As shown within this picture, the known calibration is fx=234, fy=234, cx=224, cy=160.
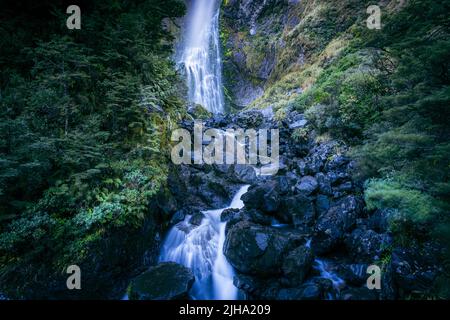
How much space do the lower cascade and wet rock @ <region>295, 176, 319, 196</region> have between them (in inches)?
135

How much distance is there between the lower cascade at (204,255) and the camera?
264 inches

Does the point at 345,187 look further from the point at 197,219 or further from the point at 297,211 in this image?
the point at 197,219

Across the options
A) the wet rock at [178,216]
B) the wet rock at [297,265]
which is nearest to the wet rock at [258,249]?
the wet rock at [297,265]

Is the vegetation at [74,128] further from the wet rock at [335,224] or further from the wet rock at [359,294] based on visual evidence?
the wet rock at [359,294]

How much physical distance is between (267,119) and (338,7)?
15092mm

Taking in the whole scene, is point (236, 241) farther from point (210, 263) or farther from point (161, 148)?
point (161, 148)

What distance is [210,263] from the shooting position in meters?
7.39

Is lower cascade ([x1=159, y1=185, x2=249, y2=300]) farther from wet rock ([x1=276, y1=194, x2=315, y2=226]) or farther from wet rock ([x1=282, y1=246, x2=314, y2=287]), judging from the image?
wet rock ([x1=276, y1=194, x2=315, y2=226])

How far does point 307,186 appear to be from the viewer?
9508mm

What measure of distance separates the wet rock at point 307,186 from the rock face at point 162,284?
5.41m

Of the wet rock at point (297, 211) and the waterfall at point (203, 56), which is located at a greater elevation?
the waterfall at point (203, 56)

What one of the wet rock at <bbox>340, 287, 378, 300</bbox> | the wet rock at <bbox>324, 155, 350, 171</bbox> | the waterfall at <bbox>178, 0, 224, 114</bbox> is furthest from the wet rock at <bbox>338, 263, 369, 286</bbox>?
the waterfall at <bbox>178, 0, 224, 114</bbox>
